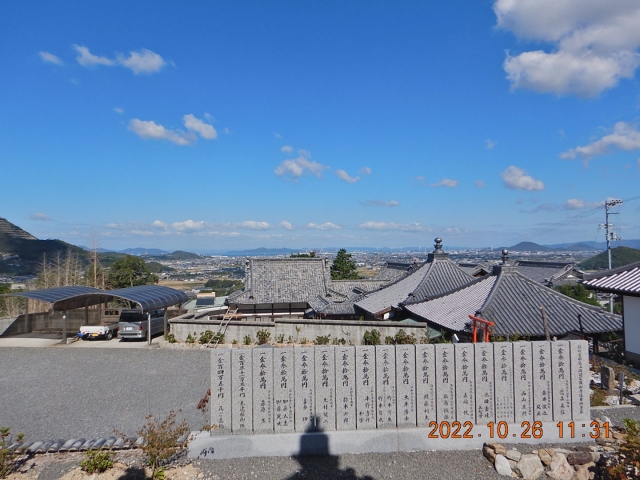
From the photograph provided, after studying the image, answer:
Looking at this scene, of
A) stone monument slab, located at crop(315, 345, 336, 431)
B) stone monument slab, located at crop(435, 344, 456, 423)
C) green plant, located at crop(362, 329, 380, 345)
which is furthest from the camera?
green plant, located at crop(362, 329, 380, 345)

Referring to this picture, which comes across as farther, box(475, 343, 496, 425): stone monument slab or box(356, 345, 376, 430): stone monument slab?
box(475, 343, 496, 425): stone monument slab

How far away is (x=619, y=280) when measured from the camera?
452 inches

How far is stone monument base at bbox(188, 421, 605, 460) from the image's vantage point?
654 cm

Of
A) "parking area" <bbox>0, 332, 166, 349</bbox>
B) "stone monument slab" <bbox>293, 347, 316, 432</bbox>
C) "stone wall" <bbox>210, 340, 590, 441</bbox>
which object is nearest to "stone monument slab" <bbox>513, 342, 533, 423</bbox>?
"stone wall" <bbox>210, 340, 590, 441</bbox>

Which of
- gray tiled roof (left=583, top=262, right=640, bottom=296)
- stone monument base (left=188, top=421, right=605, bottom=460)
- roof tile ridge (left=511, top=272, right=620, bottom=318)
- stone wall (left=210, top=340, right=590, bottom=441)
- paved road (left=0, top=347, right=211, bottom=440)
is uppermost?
gray tiled roof (left=583, top=262, right=640, bottom=296)

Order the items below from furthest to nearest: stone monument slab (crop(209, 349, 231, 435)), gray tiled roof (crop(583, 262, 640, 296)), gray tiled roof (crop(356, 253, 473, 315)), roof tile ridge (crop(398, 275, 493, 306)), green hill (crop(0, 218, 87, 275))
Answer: green hill (crop(0, 218, 87, 275)) → gray tiled roof (crop(356, 253, 473, 315)) → roof tile ridge (crop(398, 275, 493, 306)) → gray tiled roof (crop(583, 262, 640, 296)) → stone monument slab (crop(209, 349, 231, 435))

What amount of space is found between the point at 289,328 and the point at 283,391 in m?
10.4

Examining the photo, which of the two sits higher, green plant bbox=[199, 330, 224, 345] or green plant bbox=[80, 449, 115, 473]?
green plant bbox=[80, 449, 115, 473]

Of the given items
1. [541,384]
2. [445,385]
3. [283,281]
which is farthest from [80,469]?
[283,281]

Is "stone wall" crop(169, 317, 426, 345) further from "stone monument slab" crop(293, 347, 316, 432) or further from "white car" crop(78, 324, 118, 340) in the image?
"stone monument slab" crop(293, 347, 316, 432)

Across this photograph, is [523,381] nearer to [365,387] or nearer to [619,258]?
[365,387]

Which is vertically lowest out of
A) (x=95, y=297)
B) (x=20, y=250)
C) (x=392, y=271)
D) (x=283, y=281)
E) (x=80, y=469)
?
A: (x=80, y=469)

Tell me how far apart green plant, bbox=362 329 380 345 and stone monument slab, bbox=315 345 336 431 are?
8.85 metres

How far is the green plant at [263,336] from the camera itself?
1722 centimetres
